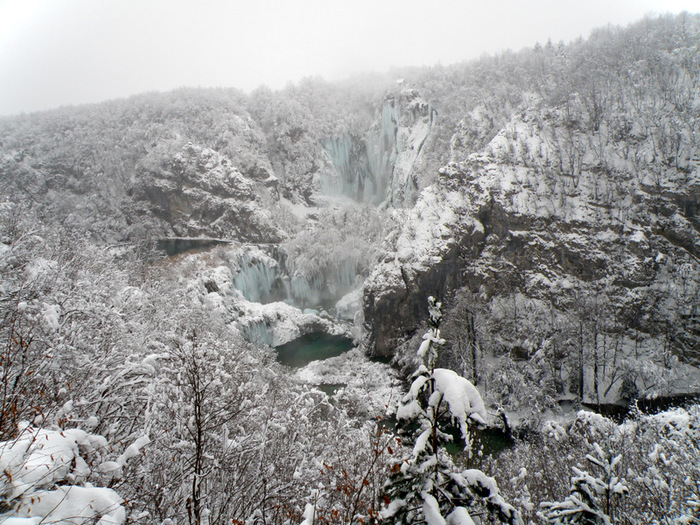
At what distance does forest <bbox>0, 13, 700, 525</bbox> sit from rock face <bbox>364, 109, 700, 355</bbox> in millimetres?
236

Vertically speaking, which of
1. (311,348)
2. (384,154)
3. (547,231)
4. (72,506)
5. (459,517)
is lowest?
(311,348)

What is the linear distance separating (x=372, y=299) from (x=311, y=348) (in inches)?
328

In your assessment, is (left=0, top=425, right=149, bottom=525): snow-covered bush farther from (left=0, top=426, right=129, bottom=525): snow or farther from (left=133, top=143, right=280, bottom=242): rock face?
(left=133, top=143, right=280, bottom=242): rock face

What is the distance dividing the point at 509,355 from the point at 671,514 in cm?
1900

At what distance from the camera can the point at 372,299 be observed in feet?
111

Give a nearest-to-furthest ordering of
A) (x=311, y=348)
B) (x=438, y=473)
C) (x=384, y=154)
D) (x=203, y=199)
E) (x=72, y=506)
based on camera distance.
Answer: (x=72, y=506) < (x=438, y=473) < (x=311, y=348) < (x=203, y=199) < (x=384, y=154)

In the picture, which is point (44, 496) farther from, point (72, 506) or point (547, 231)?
point (547, 231)

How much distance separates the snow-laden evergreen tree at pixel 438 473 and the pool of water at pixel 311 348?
30647 mm

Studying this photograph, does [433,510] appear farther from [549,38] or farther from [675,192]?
Answer: [549,38]

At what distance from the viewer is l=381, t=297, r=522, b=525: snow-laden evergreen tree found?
7.69ft

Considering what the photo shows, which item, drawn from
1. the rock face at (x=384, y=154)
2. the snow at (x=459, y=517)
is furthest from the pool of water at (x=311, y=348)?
the snow at (x=459, y=517)

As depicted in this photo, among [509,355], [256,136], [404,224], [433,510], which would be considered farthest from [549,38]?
[433,510]

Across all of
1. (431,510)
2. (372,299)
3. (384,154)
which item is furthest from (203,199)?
(431,510)

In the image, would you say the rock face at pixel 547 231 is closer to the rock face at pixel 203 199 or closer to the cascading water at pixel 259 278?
the cascading water at pixel 259 278
